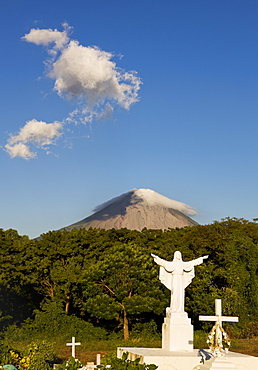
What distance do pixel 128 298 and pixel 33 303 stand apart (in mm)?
8942

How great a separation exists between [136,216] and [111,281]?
43.9 meters

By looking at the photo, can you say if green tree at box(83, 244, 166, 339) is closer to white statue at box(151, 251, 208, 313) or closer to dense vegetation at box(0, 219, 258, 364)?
dense vegetation at box(0, 219, 258, 364)

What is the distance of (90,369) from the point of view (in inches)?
535

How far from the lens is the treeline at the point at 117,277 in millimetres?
23344

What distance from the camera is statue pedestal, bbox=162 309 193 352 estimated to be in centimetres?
1509

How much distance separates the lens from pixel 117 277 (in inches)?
926

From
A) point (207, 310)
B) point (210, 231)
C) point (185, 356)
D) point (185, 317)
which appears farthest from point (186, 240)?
point (185, 356)

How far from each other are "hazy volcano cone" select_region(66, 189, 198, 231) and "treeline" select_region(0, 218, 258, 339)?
3212 cm

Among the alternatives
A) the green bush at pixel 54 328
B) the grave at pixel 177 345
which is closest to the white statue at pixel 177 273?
the grave at pixel 177 345

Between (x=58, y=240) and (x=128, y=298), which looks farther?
(x=58, y=240)

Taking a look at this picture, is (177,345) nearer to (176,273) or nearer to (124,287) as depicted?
(176,273)

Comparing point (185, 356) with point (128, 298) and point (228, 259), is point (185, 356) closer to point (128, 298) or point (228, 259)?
point (128, 298)

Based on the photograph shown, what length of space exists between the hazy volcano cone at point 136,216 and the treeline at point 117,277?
32116mm

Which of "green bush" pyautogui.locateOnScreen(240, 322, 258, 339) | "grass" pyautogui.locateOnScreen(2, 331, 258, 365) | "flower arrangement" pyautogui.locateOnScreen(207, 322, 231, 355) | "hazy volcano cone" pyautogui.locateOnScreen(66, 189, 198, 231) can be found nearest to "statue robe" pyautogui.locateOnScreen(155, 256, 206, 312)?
"grass" pyautogui.locateOnScreen(2, 331, 258, 365)
